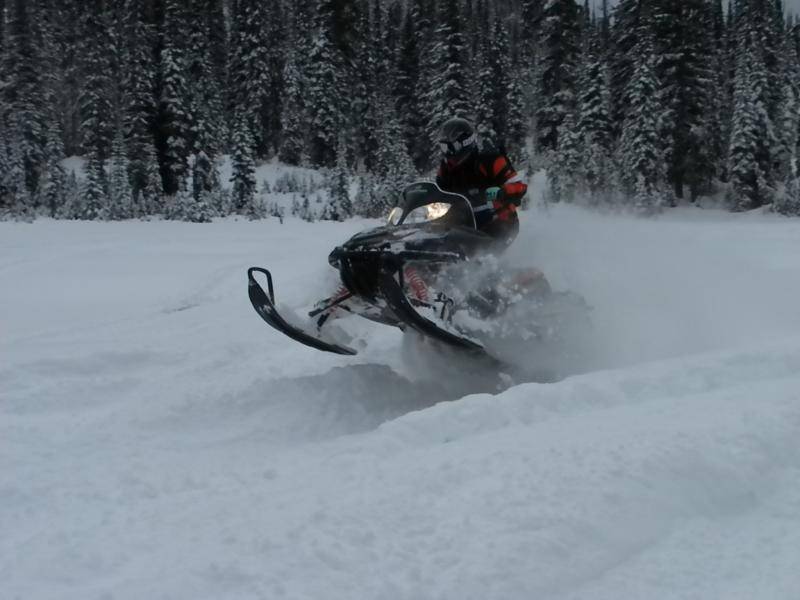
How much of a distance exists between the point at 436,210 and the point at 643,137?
89.8 ft

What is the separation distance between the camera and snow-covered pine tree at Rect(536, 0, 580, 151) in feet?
113

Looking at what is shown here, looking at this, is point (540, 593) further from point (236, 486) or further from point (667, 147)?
point (667, 147)

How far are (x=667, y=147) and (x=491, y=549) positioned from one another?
3240 centimetres

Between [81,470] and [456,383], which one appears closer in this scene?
[81,470]

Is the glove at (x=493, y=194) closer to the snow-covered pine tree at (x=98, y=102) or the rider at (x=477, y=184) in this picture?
the rider at (x=477, y=184)

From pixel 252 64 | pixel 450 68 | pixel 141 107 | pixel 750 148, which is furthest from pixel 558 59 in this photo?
pixel 141 107

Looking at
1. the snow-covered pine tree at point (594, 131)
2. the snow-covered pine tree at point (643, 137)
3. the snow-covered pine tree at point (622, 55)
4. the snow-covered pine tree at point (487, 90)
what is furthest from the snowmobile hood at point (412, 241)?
the snow-covered pine tree at point (487, 90)

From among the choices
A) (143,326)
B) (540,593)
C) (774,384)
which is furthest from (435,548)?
(143,326)

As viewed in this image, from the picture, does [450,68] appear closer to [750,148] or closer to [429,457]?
[750,148]

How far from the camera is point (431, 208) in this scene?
5273 mm

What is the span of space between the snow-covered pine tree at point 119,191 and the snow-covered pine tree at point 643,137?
19411mm

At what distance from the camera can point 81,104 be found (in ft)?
114

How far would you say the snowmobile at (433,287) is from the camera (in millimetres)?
4773

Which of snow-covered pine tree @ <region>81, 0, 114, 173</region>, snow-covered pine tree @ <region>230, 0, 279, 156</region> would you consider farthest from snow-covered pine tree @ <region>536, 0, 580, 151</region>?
snow-covered pine tree @ <region>81, 0, 114, 173</region>
